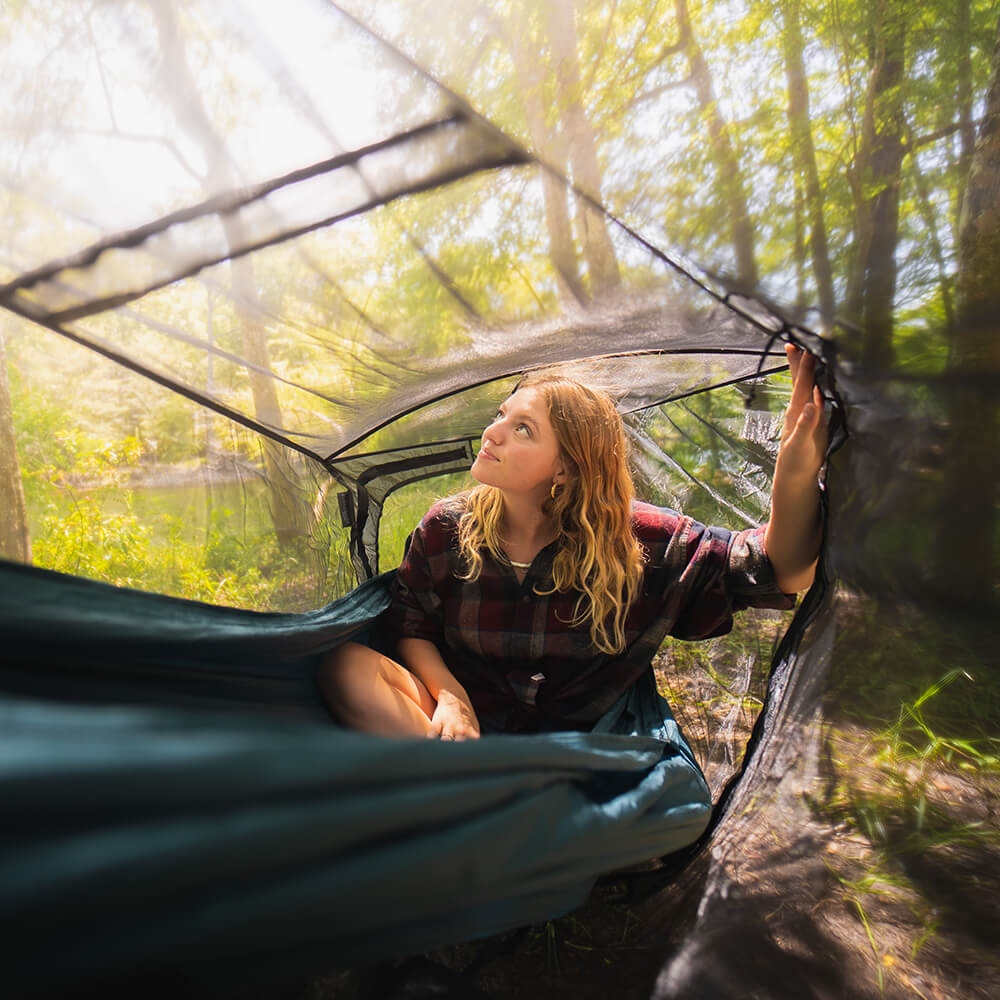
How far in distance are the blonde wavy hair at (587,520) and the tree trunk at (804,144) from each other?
66cm

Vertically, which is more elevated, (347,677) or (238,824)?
(238,824)

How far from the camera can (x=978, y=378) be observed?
3.11ft

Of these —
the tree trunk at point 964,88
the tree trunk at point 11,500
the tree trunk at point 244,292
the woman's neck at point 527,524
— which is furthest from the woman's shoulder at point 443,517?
the tree trunk at point 11,500

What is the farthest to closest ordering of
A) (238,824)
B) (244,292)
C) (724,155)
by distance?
(244,292) < (724,155) < (238,824)

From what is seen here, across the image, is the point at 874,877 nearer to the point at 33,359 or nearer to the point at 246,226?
the point at 246,226

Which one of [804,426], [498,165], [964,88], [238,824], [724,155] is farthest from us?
[804,426]

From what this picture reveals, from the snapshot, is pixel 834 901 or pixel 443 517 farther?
pixel 443 517

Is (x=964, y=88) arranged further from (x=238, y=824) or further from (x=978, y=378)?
(x=238, y=824)

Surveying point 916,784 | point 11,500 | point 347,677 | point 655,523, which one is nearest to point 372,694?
point 347,677

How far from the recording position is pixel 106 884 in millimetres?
490

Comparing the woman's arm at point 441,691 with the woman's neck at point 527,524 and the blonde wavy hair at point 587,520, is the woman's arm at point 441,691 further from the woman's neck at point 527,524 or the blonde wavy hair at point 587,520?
→ the woman's neck at point 527,524

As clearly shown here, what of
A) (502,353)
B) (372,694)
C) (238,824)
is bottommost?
(372,694)

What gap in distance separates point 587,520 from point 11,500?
8.01 ft

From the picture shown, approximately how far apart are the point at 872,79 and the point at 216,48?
864 millimetres
